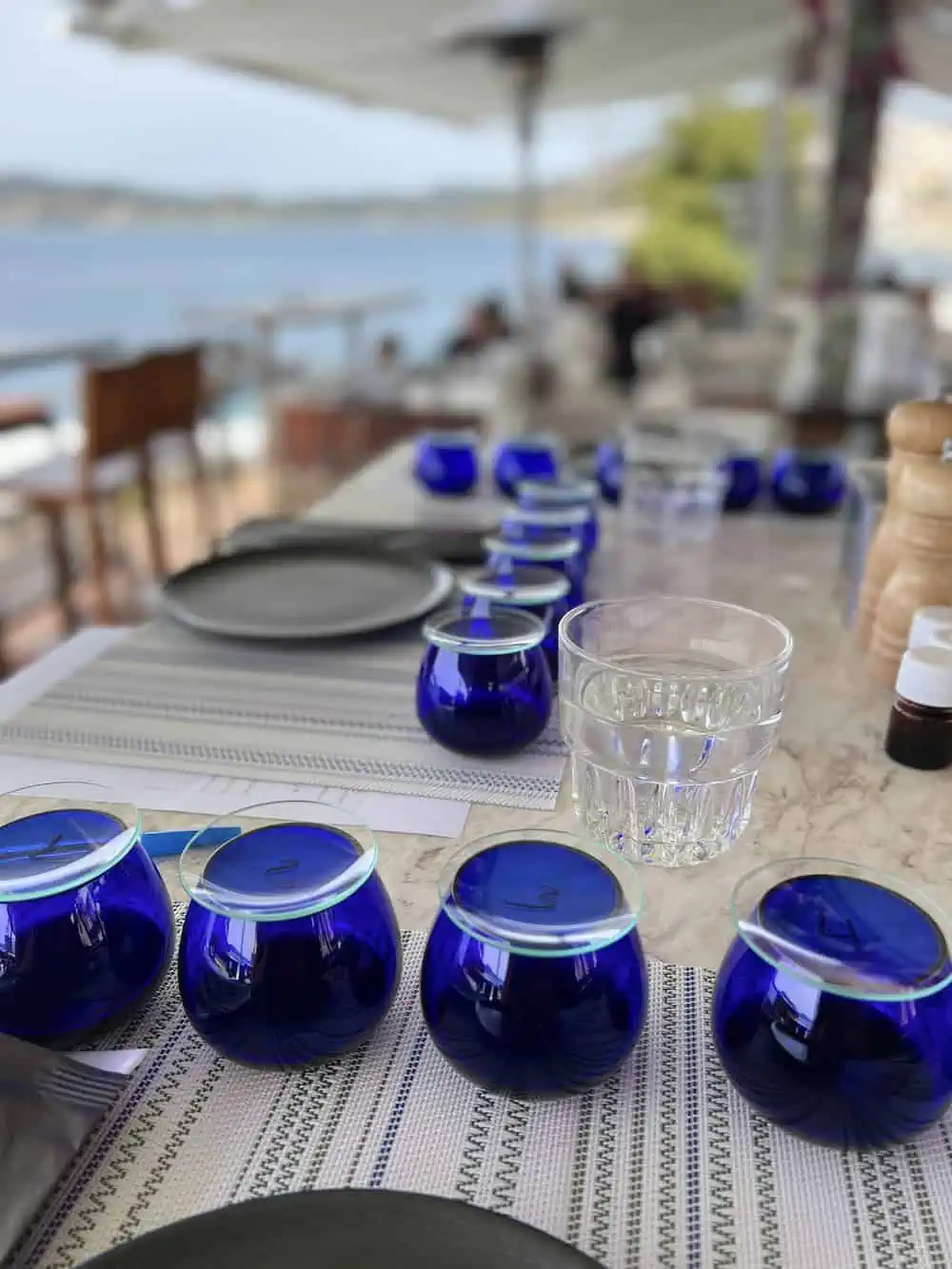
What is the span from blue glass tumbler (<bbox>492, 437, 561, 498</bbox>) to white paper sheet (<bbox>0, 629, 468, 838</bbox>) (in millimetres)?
684

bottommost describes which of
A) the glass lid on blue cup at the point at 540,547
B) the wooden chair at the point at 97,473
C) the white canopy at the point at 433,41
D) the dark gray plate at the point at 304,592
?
the wooden chair at the point at 97,473

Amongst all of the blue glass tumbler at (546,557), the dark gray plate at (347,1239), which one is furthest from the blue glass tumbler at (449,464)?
the dark gray plate at (347,1239)

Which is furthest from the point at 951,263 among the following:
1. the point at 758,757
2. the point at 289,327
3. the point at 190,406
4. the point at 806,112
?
the point at 758,757

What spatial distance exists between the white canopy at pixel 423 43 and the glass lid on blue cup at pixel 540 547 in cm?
192

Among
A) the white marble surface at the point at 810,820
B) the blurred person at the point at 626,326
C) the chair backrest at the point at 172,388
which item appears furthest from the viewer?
the blurred person at the point at 626,326

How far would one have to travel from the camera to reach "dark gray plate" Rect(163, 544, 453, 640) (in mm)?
815

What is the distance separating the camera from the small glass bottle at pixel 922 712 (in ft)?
2.00

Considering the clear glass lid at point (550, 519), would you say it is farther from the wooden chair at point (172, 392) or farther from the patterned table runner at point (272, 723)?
the wooden chair at point (172, 392)

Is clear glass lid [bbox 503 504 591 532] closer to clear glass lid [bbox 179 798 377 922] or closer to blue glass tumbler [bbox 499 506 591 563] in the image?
blue glass tumbler [bbox 499 506 591 563]

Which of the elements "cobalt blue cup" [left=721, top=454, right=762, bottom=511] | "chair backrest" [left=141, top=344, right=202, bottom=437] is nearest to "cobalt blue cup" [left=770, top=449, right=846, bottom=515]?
"cobalt blue cup" [left=721, top=454, right=762, bottom=511]

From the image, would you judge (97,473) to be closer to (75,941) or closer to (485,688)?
(485,688)

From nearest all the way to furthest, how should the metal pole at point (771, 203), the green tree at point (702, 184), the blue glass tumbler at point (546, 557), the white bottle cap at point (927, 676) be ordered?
the white bottle cap at point (927, 676)
the blue glass tumbler at point (546, 557)
the metal pole at point (771, 203)
the green tree at point (702, 184)

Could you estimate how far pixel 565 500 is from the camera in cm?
100

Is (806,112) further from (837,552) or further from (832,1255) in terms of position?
(832,1255)
